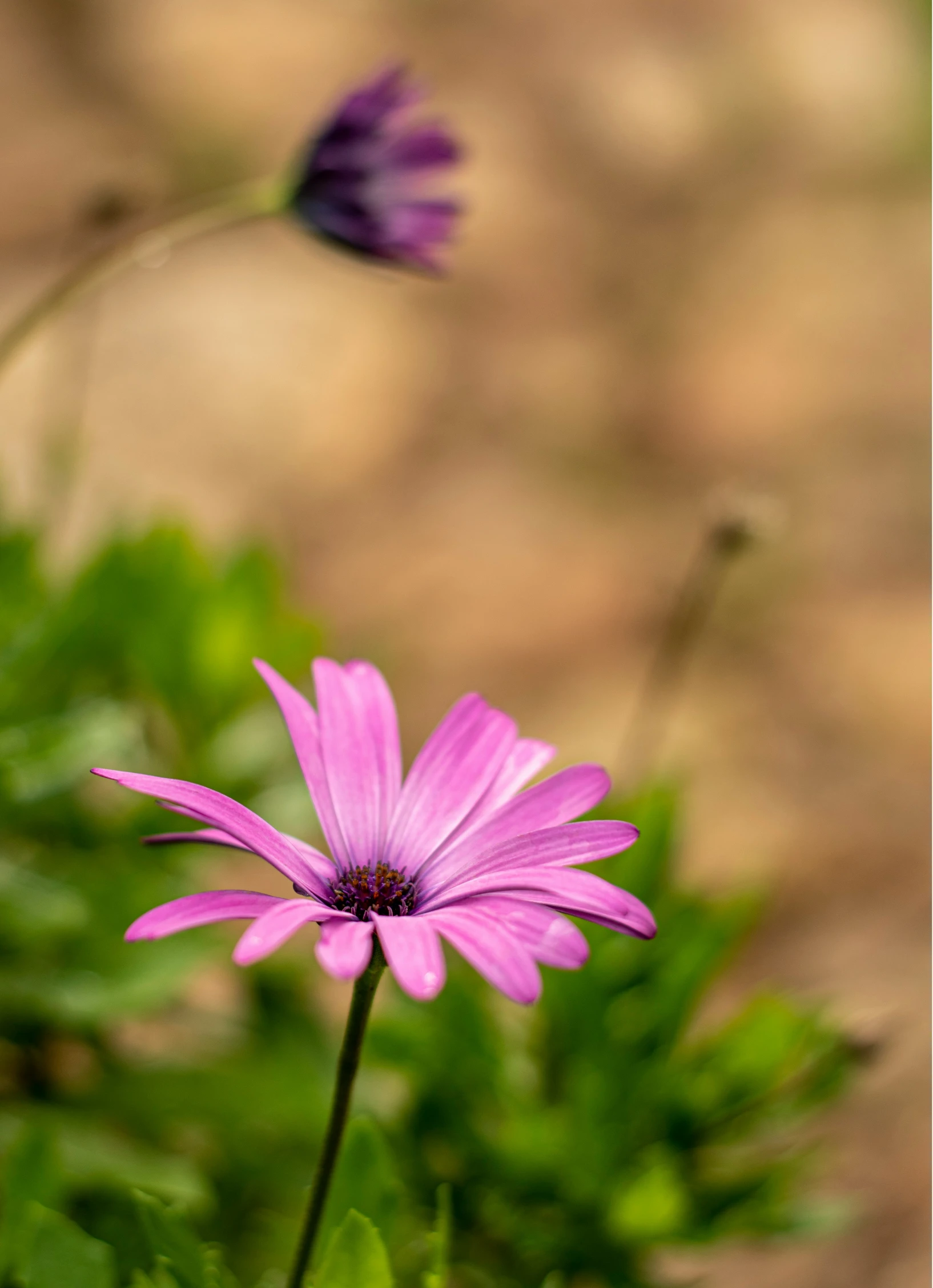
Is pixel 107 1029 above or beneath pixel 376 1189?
above

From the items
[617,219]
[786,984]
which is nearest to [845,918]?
[786,984]

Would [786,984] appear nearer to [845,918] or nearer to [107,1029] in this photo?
[845,918]

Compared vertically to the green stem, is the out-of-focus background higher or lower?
higher

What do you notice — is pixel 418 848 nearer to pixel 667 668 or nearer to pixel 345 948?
pixel 345 948

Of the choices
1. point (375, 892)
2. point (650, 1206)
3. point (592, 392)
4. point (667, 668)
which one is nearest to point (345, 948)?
point (375, 892)

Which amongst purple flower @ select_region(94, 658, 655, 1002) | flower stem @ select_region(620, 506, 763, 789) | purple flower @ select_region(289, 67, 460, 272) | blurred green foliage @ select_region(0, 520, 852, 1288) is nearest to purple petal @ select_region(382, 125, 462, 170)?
purple flower @ select_region(289, 67, 460, 272)

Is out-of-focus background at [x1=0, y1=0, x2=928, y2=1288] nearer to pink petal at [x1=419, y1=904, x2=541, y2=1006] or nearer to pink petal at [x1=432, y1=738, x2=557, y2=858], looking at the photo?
pink petal at [x1=432, y1=738, x2=557, y2=858]

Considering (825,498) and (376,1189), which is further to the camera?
(825,498)
